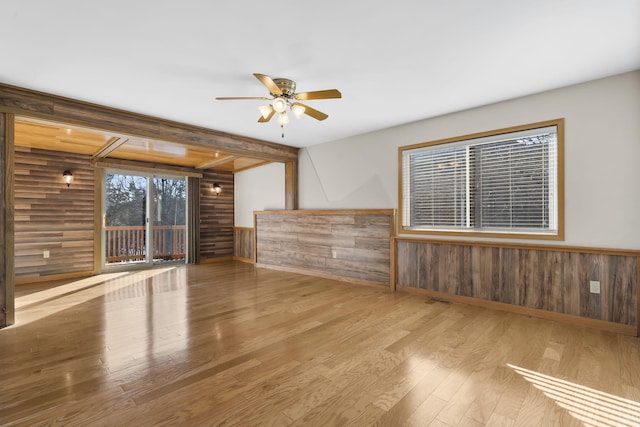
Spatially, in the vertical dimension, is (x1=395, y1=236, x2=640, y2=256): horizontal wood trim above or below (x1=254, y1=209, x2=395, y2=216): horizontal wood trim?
below

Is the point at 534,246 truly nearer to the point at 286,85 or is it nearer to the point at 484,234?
the point at 484,234

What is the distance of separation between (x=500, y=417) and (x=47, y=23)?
3870 millimetres

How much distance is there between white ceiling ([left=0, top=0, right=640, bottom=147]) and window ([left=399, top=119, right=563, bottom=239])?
54 cm

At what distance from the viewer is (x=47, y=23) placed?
2100 millimetres

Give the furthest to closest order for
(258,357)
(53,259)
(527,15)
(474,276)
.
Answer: (53,259) < (474,276) < (258,357) < (527,15)

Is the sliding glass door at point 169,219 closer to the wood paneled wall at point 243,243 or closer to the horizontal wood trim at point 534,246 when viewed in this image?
the wood paneled wall at point 243,243

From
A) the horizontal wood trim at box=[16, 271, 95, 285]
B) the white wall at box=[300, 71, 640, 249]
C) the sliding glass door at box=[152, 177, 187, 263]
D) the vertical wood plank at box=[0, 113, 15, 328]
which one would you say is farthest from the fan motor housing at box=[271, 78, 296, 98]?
the horizontal wood trim at box=[16, 271, 95, 285]

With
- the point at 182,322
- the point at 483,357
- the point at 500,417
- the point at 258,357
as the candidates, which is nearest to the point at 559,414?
the point at 500,417

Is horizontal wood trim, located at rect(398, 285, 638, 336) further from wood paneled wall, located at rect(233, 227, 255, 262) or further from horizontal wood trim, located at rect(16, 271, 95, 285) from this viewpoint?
horizontal wood trim, located at rect(16, 271, 95, 285)

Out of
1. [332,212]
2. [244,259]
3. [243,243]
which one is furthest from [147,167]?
[332,212]

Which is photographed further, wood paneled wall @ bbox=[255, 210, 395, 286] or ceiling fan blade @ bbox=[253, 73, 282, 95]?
wood paneled wall @ bbox=[255, 210, 395, 286]

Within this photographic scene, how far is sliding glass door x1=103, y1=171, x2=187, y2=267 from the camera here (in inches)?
240

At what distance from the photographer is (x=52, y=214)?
5.27m

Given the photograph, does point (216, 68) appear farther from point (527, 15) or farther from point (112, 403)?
point (112, 403)
